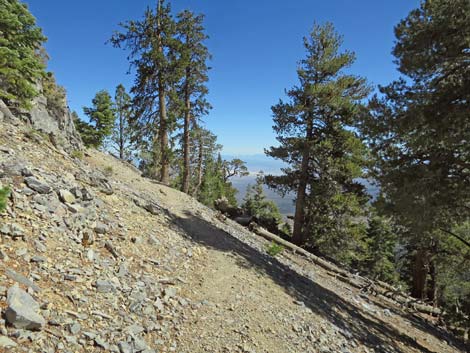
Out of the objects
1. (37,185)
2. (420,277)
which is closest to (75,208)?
(37,185)

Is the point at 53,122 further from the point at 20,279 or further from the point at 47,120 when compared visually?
the point at 20,279

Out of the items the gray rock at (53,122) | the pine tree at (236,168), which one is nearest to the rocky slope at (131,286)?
the gray rock at (53,122)

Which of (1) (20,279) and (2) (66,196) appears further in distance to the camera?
(2) (66,196)

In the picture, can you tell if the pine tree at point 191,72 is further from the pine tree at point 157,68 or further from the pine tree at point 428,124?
the pine tree at point 428,124

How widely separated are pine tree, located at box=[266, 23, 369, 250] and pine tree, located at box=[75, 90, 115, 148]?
61.8 feet

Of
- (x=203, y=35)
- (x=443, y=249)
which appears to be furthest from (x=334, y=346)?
(x=203, y=35)

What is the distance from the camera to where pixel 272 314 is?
6289 mm

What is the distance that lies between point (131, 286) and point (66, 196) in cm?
288

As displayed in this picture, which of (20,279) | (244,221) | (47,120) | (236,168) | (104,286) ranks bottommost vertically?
(104,286)

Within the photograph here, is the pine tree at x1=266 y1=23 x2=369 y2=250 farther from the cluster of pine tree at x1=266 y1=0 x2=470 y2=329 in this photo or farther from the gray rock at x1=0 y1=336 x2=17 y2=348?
the gray rock at x1=0 y1=336 x2=17 y2=348

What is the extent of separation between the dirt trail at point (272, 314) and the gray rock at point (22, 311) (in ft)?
7.52

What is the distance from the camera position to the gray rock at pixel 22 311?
322 centimetres

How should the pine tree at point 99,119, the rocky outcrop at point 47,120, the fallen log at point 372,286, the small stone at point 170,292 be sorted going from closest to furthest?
the small stone at point 170,292 < the rocky outcrop at point 47,120 < the fallen log at point 372,286 < the pine tree at point 99,119

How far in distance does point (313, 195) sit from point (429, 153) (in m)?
8.48
